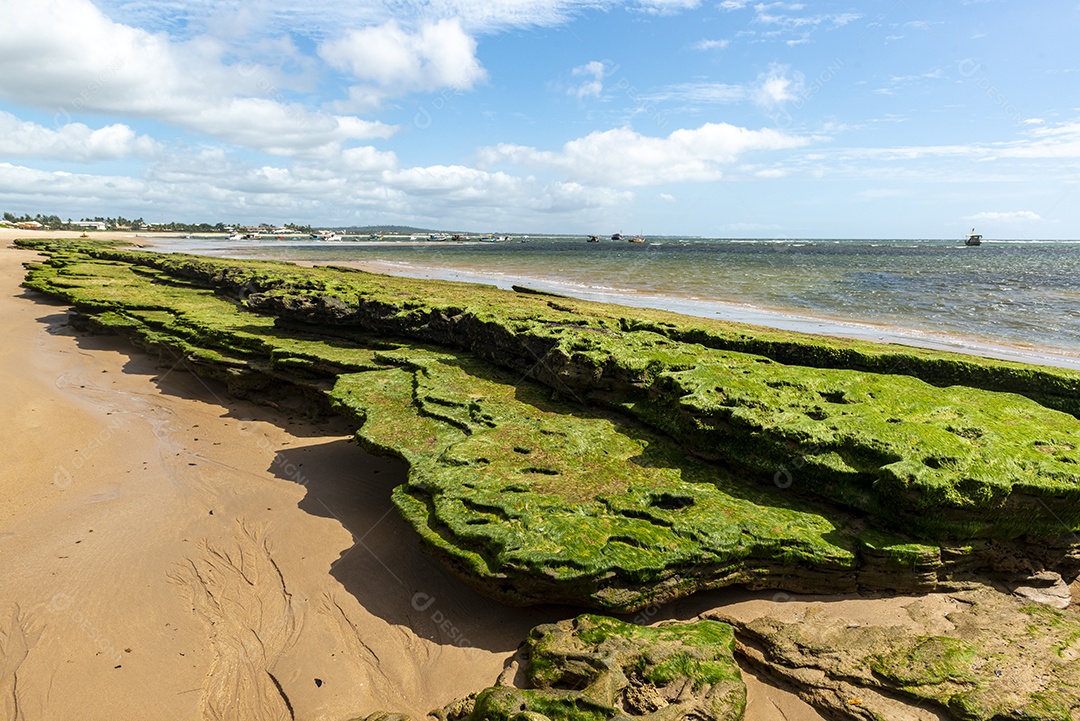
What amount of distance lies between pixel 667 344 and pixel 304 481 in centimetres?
829

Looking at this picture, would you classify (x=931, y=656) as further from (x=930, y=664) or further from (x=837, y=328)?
(x=837, y=328)

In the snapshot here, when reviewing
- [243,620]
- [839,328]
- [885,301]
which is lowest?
[243,620]

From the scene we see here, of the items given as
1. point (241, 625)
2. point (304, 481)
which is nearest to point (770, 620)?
point (241, 625)

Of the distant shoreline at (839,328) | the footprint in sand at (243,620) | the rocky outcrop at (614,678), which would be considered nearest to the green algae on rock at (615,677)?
the rocky outcrop at (614,678)

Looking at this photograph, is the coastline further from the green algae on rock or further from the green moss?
the green algae on rock

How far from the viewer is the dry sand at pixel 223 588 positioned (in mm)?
6184

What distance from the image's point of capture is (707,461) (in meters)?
8.73

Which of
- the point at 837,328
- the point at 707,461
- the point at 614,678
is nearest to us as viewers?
Result: the point at 614,678

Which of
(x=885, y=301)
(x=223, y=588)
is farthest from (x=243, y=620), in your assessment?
(x=885, y=301)

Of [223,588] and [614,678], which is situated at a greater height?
[614,678]

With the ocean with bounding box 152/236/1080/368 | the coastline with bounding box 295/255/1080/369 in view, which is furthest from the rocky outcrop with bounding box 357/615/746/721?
the ocean with bounding box 152/236/1080/368

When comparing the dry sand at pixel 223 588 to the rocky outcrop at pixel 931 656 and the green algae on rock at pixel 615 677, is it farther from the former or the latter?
the green algae on rock at pixel 615 677

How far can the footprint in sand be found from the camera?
6.09 meters

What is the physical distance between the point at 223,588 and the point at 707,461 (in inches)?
304
